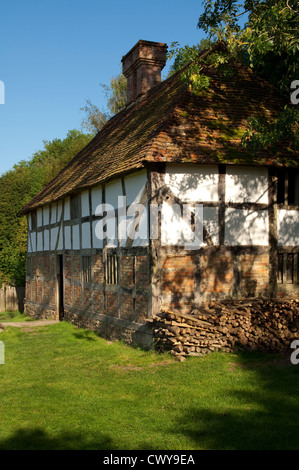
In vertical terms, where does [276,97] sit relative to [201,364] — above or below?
above

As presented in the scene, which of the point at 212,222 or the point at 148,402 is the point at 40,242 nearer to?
the point at 212,222

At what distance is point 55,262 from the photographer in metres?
18.3

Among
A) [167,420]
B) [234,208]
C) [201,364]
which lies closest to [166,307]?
[201,364]

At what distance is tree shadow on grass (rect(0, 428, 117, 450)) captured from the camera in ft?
19.1

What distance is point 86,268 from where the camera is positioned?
1481cm

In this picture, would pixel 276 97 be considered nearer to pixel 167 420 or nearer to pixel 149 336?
pixel 149 336

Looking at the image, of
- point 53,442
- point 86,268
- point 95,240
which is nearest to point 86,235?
point 95,240

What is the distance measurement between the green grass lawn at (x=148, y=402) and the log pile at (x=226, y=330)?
277mm

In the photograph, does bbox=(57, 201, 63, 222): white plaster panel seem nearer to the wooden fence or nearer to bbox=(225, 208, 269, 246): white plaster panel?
bbox=(225, 208, 269, 246): white plaster panel

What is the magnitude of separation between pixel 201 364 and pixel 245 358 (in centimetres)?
93

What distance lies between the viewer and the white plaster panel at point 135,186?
10.8m

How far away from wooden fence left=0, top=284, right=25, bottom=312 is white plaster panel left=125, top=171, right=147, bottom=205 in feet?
52.2

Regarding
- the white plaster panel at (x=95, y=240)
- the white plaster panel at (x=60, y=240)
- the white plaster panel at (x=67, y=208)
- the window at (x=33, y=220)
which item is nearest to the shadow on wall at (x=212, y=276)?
the white plaster panel at (x=95, y=240)

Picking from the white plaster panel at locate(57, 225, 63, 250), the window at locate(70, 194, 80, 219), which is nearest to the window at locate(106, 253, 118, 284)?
the window at locate(70, 194, 80, 219)
